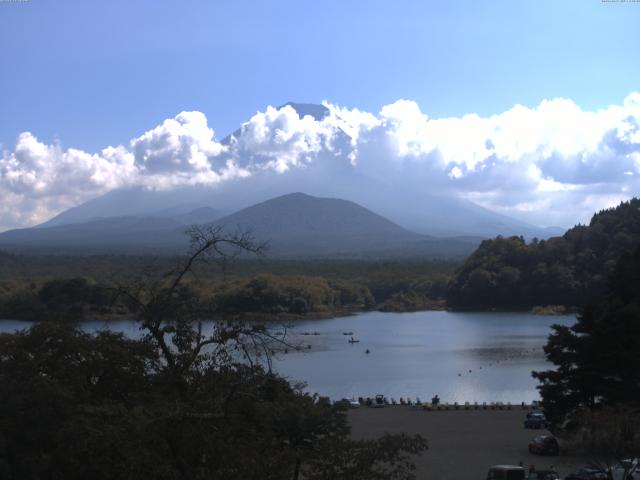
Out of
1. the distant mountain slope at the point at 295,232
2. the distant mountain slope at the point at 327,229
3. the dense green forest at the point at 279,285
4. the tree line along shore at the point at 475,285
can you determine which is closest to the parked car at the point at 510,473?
the dense green forest at the point at 279,285

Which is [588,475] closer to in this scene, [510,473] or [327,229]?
[510,473]

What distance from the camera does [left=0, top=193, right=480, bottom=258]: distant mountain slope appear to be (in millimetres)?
127750

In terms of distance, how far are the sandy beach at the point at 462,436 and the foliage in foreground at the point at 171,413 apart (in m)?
5.28

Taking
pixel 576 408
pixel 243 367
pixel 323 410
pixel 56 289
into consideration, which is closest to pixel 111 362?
pixel 243 367

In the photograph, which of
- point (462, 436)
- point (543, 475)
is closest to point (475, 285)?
point (462, 436)

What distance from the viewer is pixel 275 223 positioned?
151125 mm

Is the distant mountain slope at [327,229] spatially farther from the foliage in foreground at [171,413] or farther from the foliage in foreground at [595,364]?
the foliage in foreground at [171,413]

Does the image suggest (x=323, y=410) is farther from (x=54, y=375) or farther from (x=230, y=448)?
(x=230, y=448)

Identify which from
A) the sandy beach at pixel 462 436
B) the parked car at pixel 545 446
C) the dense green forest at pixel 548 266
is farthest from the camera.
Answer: the dense green forest at pixel 548 266

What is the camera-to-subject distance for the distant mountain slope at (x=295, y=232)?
12775cm

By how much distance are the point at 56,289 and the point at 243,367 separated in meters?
35.7

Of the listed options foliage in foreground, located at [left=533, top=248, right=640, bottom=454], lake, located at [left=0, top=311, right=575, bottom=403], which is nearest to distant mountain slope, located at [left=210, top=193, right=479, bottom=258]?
lake, located at [left=0, top=311, right=575, bottom=403]

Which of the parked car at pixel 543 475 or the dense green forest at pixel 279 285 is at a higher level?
the dense green forest at pixel 279 285

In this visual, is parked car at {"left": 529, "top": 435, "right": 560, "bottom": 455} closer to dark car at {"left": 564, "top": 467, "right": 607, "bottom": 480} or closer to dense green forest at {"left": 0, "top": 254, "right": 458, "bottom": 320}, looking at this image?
dark car at {"left": 564, "top": 467, "right": 607, "bottom": 480}
